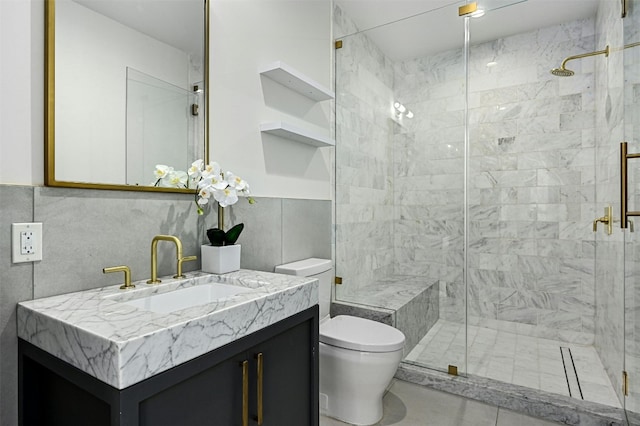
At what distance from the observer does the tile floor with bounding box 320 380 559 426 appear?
6.17 feet

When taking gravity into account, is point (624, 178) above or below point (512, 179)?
below

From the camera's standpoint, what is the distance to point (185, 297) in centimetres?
136

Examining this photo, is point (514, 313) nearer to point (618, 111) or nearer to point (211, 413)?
point (618, 111)

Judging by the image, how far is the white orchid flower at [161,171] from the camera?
4.65ft

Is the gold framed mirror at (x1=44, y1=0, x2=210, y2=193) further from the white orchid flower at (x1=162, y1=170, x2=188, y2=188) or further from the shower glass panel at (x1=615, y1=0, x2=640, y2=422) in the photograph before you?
the shower glass panel at (x1=615, y1=0, x2=640, y2=422)

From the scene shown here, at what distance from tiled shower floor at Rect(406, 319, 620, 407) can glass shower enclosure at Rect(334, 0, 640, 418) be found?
1cm

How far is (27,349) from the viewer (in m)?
0.99

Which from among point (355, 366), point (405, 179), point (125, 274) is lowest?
point (355, 366)

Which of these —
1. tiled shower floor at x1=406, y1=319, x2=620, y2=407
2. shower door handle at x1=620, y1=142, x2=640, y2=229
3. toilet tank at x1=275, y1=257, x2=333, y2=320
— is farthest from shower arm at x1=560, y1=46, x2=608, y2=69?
toilet tank at x1=275, y1=257, x2=333, y2=320

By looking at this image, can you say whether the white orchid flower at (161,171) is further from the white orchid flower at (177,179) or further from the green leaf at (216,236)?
the green leaf at (216,236)

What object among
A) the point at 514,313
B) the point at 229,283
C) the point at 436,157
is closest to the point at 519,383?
the point at 514,313

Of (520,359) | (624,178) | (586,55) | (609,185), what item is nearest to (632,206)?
(624,178)

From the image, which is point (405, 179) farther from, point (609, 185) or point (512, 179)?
point (609, 185)

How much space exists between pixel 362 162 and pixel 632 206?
165cm
